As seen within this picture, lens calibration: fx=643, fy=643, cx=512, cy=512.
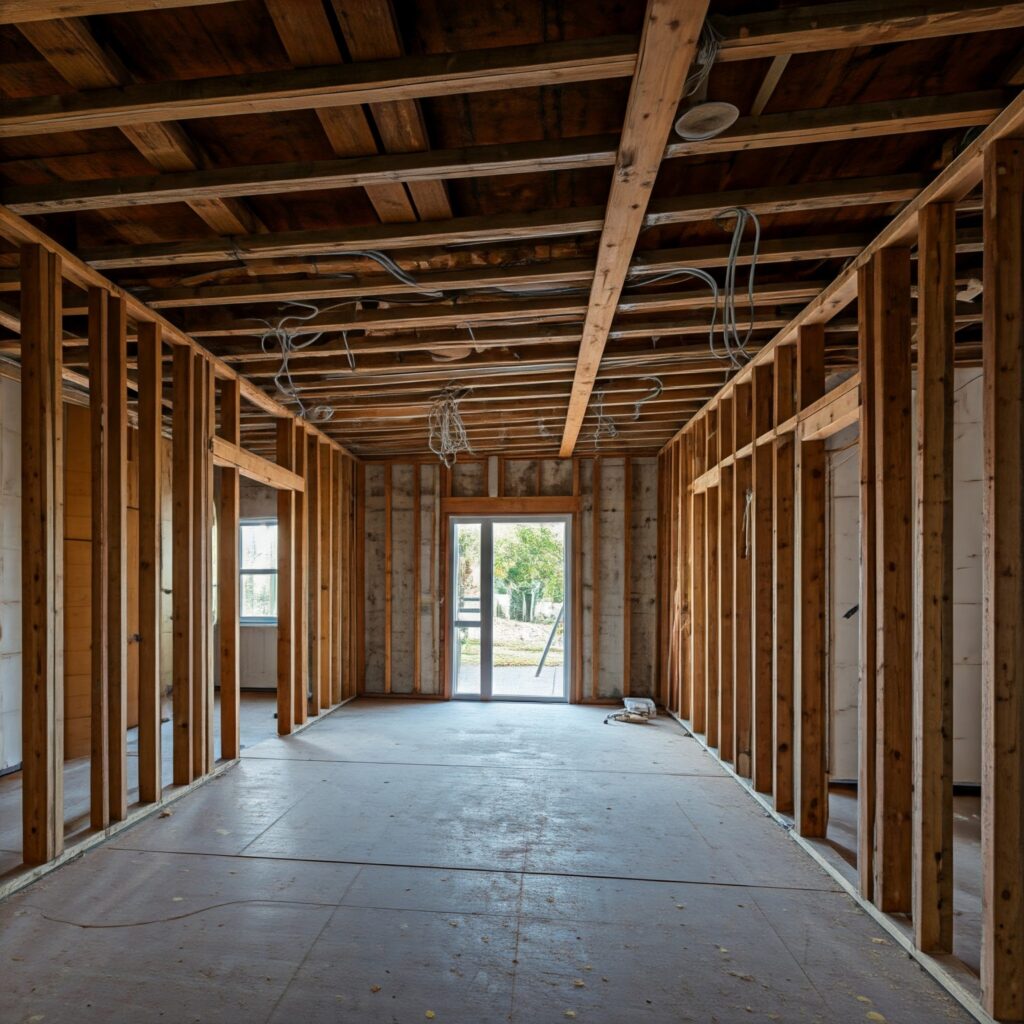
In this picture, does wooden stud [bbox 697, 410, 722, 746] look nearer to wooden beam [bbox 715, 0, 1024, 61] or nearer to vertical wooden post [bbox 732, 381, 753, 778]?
vertical wooden post [bbox 732, 381, 753, 778]

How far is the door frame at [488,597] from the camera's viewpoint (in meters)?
7.64

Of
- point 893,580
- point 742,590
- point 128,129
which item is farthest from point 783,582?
point 128,129

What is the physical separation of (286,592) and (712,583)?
12.2 ft

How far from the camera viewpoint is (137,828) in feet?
11.8

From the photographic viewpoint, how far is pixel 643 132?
7.02 ft

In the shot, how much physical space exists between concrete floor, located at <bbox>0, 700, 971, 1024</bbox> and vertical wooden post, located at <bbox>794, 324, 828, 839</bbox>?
11.9 inches

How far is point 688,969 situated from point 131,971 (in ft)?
6.66

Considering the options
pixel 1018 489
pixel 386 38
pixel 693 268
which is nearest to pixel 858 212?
pixel 693 268

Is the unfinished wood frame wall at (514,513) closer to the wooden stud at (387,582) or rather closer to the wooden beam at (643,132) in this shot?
the wooden stud at (387,582)

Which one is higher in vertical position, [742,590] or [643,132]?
[643,132]

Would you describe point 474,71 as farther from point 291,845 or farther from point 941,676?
point 291,845

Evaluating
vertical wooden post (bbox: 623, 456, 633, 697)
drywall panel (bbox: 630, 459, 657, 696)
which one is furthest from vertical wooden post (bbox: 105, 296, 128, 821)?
A: drywall panel (bbox: 630, 459, 657, 696)

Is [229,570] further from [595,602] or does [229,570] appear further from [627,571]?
[627,571]

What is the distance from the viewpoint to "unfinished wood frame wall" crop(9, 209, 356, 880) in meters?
2.99
